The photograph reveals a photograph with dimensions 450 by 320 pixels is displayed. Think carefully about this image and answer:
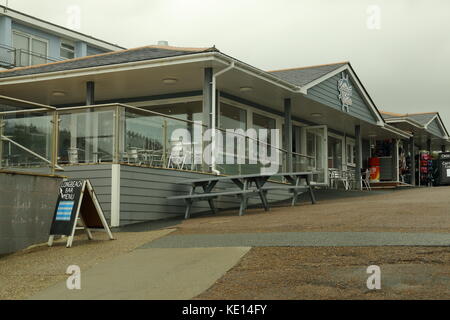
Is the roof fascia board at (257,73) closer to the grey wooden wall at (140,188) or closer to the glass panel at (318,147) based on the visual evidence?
the grey wooden wall at (140,188)

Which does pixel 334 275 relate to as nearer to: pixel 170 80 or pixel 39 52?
pixel 170 80

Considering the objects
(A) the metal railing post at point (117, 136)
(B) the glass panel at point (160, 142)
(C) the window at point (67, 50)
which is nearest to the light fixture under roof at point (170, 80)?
(B) the glass panel at point (160, 142)

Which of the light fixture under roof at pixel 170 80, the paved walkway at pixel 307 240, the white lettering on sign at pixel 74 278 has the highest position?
the light fixture under roof at pixel 170 80

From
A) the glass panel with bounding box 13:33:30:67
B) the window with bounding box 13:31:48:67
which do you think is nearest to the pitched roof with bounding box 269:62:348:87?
the glass panel with bounding box 13:33:30:67

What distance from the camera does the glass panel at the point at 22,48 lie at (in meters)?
29.1

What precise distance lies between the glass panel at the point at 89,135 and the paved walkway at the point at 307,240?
3.49 meters

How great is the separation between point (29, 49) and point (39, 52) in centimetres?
56

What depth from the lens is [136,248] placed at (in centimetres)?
890

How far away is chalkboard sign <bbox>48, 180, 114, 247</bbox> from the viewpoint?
9710 millimetres

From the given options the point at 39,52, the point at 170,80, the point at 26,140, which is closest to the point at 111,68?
the point at 170,80

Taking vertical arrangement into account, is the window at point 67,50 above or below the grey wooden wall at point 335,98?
above

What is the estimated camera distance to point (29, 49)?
100 feet

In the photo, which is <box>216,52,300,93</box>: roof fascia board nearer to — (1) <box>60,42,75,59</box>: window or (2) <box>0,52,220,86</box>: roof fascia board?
(2) <box>0,52,220,86</box>: roof fascia board

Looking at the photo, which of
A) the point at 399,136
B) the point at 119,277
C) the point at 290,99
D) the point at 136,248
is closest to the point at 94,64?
the point at 290,99
